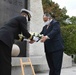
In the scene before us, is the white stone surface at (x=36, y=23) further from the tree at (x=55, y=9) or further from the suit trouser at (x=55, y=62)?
the tree at (x=55, y=9)

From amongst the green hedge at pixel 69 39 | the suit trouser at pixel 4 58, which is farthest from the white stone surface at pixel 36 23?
the green hedge at pixel 69 39

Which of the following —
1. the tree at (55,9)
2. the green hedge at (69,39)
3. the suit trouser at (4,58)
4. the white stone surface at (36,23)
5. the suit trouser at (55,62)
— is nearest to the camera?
the suit trouser at (4,58)

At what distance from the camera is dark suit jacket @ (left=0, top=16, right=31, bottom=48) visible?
4957mm

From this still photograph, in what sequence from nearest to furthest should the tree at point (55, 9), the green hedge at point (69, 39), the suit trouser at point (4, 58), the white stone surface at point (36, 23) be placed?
the suit trouser at point (4, 58) → the white stone surface at point (36, 23) → the green hedge at point (69, 39) → the tree at point (55, 9)

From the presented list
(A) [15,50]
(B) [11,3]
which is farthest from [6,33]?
(B) [11,3]

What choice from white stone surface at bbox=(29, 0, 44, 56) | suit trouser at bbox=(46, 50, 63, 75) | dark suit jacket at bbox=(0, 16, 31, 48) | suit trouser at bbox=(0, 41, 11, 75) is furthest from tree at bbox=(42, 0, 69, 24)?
suit trouser at bbox=(0, 41, 11, 75)

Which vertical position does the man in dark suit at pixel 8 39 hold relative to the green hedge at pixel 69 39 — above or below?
below

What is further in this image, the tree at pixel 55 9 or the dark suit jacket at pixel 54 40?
the tree at pixel 55 9

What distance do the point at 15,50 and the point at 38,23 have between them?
3227 mm

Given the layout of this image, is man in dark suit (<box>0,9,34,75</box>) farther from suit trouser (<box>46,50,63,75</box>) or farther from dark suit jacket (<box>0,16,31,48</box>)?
suit trouser (<box>46,50,63,75</box>)

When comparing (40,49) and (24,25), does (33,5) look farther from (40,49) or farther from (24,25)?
(24,25)

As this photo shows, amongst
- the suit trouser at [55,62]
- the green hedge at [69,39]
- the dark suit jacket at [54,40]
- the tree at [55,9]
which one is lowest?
the suit trouser at [55,62]

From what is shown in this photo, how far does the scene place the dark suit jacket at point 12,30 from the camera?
16.3ft

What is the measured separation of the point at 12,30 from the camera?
5.04 m
